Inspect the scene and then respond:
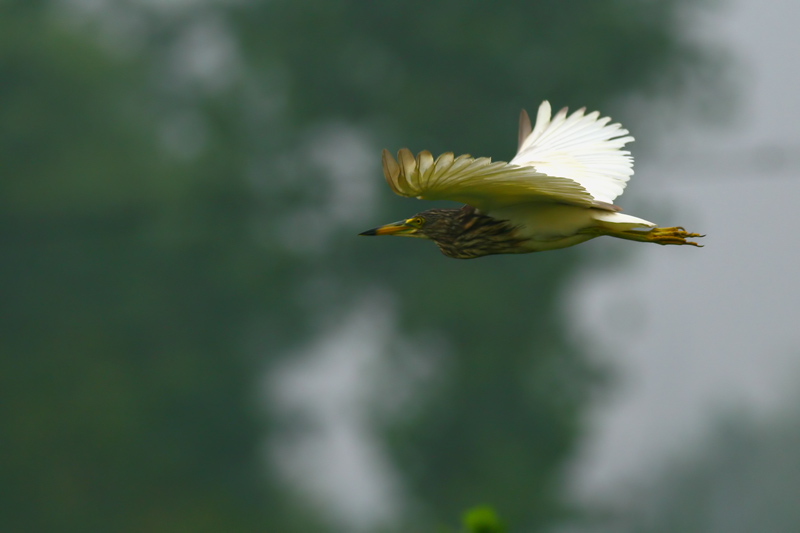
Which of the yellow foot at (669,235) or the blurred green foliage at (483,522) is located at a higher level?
the yellow foot at (669,235)

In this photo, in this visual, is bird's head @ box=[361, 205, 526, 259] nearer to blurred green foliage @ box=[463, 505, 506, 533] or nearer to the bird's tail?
the bird's tail

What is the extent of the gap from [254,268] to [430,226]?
1780cm

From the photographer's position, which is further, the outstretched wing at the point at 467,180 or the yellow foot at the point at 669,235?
the yellow foot at the point at 669,235

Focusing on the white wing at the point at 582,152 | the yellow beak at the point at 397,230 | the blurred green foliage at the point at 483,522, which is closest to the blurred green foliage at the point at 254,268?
the white wing at the point at 582,152

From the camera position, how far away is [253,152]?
2116 cm

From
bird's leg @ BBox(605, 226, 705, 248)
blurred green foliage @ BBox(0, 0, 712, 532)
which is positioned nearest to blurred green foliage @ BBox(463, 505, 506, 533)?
bird's leg @ BBox(605, 226, 705, 248)

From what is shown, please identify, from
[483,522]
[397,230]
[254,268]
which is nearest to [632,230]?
[397,230]

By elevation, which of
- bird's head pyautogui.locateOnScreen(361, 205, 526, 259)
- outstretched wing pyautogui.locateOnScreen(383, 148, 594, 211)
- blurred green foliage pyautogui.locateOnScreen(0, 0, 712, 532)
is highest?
blurred green foliage pyautogui.locateOnScreen(0, 0, 712, 532)

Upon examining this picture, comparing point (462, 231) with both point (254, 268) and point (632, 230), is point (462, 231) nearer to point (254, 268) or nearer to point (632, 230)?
point (632, 230)

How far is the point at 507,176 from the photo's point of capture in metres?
2.51

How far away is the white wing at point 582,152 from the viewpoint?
10.6ft

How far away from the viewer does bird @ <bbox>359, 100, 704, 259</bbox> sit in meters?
2.53

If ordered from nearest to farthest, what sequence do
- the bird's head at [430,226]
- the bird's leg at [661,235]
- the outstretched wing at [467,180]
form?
the outstretched wing at [467,180], the bird's leg at [661,235], the bird's head at [430,226]

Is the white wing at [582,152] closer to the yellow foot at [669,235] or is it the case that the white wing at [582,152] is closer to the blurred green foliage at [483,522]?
the yellow foot at [669,235]
